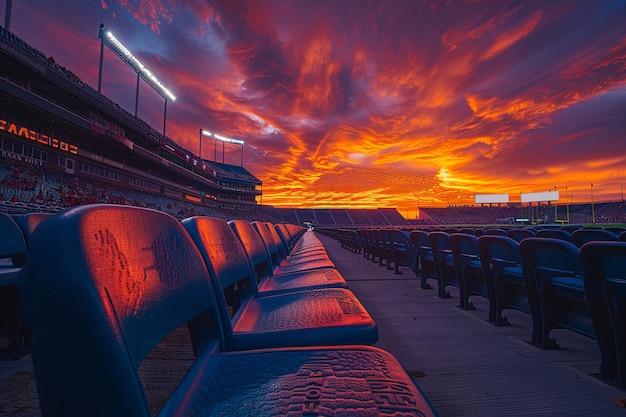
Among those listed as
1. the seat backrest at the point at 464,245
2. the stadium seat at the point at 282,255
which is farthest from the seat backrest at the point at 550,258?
the stadium seat at the point at 282,255

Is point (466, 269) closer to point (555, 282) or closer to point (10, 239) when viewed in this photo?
point (555, 282)

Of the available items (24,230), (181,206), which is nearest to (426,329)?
(24,230)

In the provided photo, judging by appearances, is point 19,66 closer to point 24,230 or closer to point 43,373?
point 24,230

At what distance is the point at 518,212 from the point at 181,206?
247ft

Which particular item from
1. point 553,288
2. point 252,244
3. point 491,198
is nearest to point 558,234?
point 553,288

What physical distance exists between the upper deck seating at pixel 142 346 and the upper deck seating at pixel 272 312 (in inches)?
5.0

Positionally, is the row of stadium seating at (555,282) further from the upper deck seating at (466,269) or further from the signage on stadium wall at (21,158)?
the signage on stadium wall at (21,158)

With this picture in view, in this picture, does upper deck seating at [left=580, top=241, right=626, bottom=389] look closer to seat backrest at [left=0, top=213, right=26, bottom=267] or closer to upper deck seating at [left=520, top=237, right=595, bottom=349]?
upper deck seating at [left=520, top=237, right=595, bottom=349]

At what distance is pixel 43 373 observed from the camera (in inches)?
19.7

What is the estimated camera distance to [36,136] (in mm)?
18688

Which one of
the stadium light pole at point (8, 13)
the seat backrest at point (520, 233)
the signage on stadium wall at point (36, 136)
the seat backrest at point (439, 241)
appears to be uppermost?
the stadium light pole at point (8, 13)

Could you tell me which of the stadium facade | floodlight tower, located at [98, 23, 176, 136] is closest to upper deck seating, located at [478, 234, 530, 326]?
the stadium facade

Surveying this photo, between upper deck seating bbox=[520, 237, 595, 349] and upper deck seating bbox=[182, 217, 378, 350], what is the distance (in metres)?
1.53

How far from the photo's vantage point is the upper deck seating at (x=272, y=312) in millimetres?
1157
